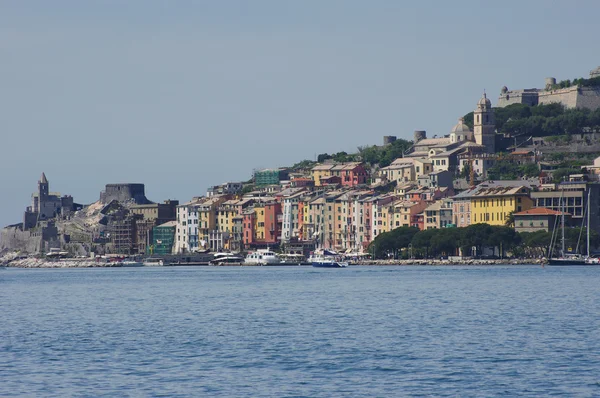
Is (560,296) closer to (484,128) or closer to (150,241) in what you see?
(484,128)

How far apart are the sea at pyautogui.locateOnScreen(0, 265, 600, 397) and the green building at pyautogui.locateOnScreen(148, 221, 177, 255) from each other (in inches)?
5141

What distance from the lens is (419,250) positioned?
13225 centimetres

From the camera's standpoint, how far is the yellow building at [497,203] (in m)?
131

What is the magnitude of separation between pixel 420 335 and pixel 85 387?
12.8 metres

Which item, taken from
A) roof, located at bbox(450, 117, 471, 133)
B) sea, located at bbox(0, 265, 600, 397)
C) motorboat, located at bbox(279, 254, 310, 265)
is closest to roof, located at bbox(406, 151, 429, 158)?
roof, located at bbox(450, 117, 471, 133)

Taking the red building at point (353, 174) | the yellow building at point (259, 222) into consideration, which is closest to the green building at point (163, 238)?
the yellow building at point (259, 222)

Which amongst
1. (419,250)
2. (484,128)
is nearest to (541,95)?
Answer: (484,128)

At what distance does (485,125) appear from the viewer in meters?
170

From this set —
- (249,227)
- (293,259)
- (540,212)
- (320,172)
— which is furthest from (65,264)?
(540,212)

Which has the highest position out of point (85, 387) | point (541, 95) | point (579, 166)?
point (541, 95)

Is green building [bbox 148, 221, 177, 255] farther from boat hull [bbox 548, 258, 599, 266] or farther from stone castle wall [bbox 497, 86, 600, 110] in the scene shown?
boat hull [bbox 548, 258, 599, 266]

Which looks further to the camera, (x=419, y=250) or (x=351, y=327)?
(x=419, y=250)

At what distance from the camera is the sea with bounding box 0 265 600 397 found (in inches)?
1128

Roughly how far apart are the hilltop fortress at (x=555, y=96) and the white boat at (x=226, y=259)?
52.5 meters
